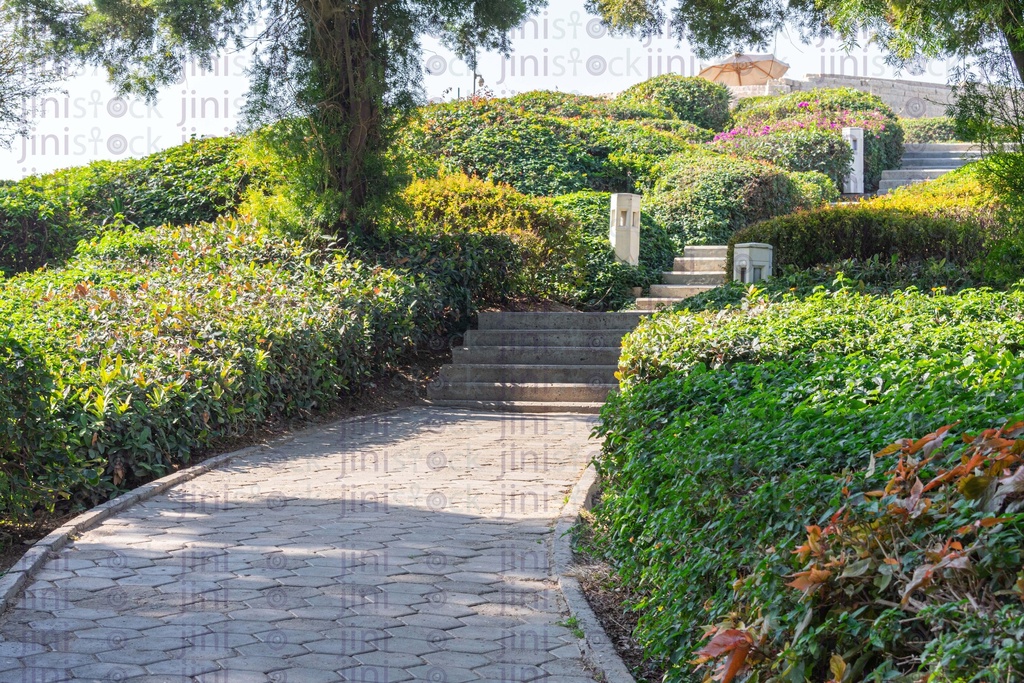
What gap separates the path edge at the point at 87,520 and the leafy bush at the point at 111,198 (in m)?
8.70

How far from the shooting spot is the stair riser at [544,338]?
12.7 metres

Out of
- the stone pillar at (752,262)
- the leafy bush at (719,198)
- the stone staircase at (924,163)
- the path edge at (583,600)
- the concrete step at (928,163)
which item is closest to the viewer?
the path edge at (583,600)

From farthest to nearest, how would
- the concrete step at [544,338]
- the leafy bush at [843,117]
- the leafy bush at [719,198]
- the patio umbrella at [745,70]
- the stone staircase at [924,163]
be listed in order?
the patio umbrella at [745,70] → the leafy bush at [843,117] → the stone staircase at [924,163] → the leafy bush at [719,198] → the concrete step at [544,338]

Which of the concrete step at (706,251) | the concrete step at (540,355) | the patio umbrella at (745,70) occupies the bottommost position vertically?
the concrete step at (540,355)

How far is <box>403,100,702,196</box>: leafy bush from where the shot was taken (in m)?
19.5

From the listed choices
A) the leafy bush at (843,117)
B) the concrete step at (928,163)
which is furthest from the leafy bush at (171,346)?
the concrete step at (928,163)

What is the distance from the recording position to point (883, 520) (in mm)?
2932

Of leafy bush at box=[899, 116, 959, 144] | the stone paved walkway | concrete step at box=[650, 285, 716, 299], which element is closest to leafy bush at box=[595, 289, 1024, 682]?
the stone paved walkway

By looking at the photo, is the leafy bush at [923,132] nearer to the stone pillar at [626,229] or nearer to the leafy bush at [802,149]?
the leafy bush at [802,149]

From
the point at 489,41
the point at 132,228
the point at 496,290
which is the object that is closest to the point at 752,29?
the point at 489,41

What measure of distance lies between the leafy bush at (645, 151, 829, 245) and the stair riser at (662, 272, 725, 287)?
1.36 m

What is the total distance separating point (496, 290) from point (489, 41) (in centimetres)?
330

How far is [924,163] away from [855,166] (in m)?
4.11

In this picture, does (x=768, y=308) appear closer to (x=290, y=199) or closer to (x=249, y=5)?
(x=290, y=199)
